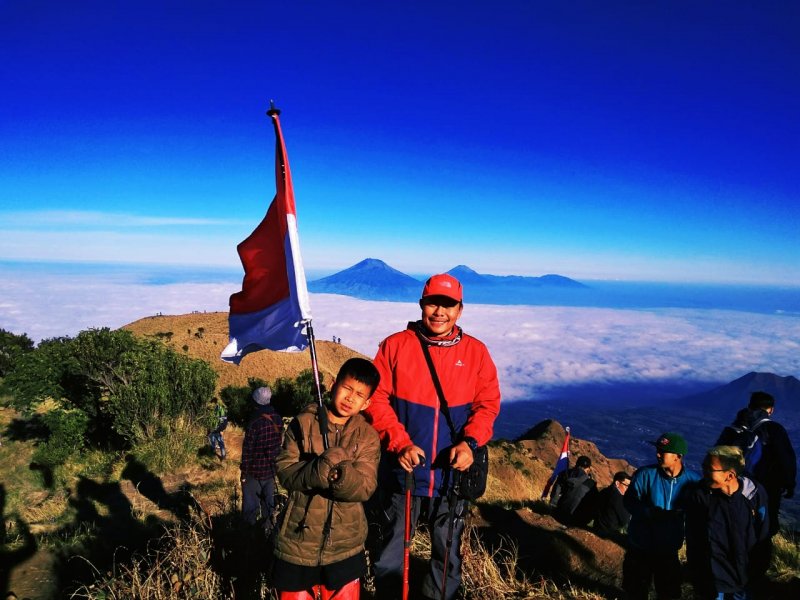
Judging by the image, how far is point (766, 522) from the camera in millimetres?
3863

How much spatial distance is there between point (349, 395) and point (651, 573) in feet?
10.2

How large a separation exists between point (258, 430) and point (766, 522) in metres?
5.63

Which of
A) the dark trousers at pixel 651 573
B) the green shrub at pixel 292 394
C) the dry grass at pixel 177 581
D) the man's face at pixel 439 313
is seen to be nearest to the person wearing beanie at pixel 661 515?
the dark trousers at pixel 651 573

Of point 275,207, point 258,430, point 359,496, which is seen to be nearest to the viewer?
point 359,496

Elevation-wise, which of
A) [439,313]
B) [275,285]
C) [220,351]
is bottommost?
[220,351]

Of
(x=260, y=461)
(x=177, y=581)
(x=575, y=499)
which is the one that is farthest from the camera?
(x=575, y=499)

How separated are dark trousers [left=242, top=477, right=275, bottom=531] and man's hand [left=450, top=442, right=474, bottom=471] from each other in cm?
422

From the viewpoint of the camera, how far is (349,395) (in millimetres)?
3262

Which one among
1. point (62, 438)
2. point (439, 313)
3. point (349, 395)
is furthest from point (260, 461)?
point (62, 438)

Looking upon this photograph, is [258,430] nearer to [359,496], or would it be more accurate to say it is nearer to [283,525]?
[283,525]

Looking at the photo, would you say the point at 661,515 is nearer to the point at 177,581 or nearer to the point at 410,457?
the point at 410,457

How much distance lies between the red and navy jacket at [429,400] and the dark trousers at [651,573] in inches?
70.5

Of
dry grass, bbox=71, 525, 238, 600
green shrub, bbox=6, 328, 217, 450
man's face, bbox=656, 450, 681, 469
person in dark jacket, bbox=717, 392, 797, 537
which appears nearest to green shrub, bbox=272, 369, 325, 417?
green shrub, bbox=6, 328, 217, 450

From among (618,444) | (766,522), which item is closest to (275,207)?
(766,522)
